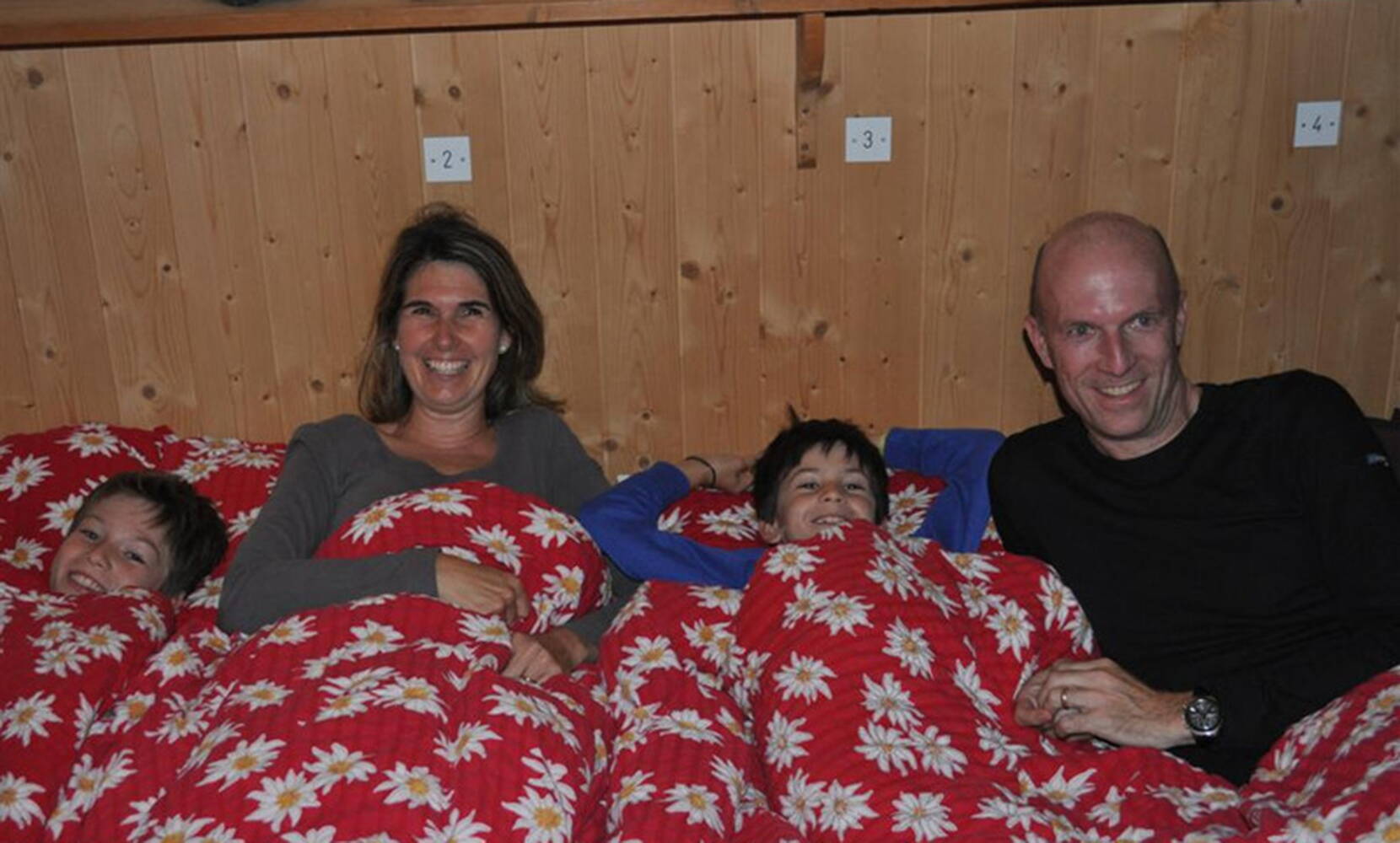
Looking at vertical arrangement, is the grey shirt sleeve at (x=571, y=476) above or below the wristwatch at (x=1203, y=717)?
above

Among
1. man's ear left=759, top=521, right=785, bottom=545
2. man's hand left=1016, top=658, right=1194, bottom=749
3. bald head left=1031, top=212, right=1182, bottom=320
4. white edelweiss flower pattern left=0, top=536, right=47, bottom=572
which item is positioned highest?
bald head left=1031, top=212, right=1182, bottom=320

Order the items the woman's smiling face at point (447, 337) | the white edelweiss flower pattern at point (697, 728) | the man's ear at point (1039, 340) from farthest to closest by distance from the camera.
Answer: the woman's smiling face at point (447, 337)
the man's ear at point (1039, 340)
the white edelweiss flower pattern at point (697, 728)

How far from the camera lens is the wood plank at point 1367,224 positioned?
2.47m

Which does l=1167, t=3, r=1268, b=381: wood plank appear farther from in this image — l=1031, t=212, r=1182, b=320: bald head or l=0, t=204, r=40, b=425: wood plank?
l=0, t=204, r=40, b=425: wood plank

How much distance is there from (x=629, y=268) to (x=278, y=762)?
1.43 meters

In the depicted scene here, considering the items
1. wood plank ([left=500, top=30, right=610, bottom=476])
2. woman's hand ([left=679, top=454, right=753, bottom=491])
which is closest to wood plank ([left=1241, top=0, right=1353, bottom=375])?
woman's hand ([left=679, top=454, right=753, bottom=491])

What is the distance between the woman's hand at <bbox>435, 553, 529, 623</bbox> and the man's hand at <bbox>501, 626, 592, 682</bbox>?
46 millimetres

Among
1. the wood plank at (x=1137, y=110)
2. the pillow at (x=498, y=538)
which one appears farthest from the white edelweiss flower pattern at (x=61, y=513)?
the wood plank at (x=1137, y=110)

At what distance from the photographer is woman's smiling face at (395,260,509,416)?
7.09ft

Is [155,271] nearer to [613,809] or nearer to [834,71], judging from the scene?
[834,71]

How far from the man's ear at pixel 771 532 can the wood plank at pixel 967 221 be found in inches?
27.3

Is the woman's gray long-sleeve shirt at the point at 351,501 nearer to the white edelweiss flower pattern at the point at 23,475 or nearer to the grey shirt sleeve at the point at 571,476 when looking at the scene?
the grey shirt sleeve at the point at 571,476

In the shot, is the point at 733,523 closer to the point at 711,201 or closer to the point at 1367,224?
the point at 711,201

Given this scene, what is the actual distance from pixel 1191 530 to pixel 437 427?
1.27 meters
